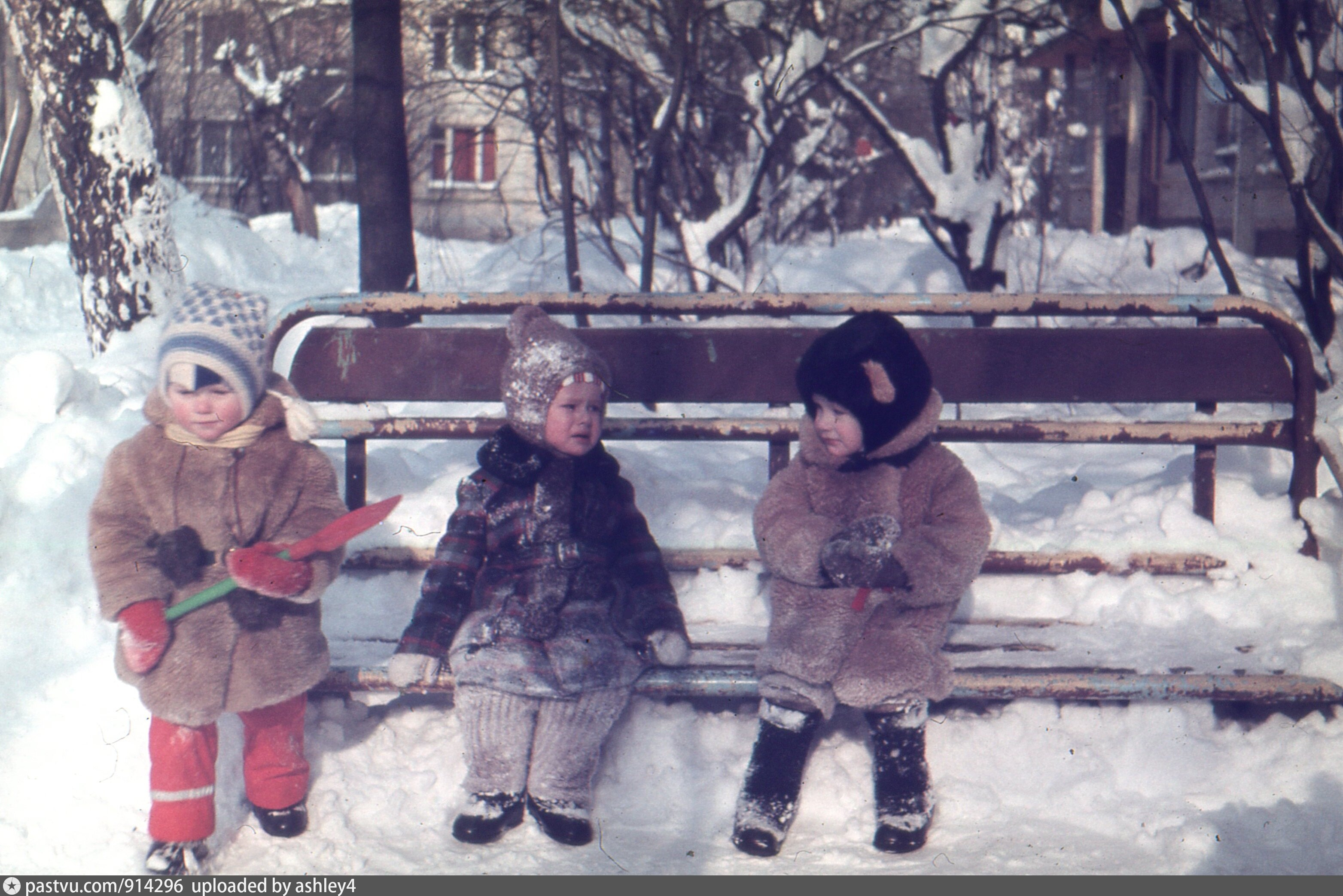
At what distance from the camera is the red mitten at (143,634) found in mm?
2484

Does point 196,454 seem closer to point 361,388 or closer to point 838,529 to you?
point 361,388

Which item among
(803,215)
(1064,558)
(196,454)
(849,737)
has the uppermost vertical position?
(803,215)

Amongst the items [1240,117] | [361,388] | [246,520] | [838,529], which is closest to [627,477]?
[361,388]

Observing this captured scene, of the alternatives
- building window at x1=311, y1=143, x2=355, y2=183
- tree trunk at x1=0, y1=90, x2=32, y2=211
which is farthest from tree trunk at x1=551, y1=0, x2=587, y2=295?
building window at x1=311, y1=143, x2=355, y2=183

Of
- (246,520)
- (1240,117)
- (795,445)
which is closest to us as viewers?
(246,520)

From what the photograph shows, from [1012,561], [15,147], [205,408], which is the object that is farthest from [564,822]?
[15,147]

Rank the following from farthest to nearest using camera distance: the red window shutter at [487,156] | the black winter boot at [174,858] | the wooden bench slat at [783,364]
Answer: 1. the red window shutter at [487,156]
2. the wooden bench slat at [783,364]
3. the black winter boot at [174,858]

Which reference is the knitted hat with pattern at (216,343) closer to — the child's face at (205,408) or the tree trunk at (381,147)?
the child's face at (205,408)

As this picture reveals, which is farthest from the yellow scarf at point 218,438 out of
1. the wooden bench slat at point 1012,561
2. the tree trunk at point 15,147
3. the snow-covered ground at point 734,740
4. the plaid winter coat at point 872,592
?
the tree trunk at point 15,147

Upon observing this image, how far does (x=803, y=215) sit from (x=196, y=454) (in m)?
12.6

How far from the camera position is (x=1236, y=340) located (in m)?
3.60

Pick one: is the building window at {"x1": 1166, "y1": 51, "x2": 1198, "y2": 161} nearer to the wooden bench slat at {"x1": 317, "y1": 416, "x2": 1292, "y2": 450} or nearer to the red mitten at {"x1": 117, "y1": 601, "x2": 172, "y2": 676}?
the wooden bench slat at {"x1": 317, "y1": 416, "x2": 1292, "y2": 450}

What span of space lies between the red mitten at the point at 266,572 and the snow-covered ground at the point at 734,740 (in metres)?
0.45

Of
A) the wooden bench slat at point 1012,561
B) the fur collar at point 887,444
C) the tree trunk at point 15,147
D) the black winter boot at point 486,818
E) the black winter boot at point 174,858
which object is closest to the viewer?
the black winter boot at point 174,858
